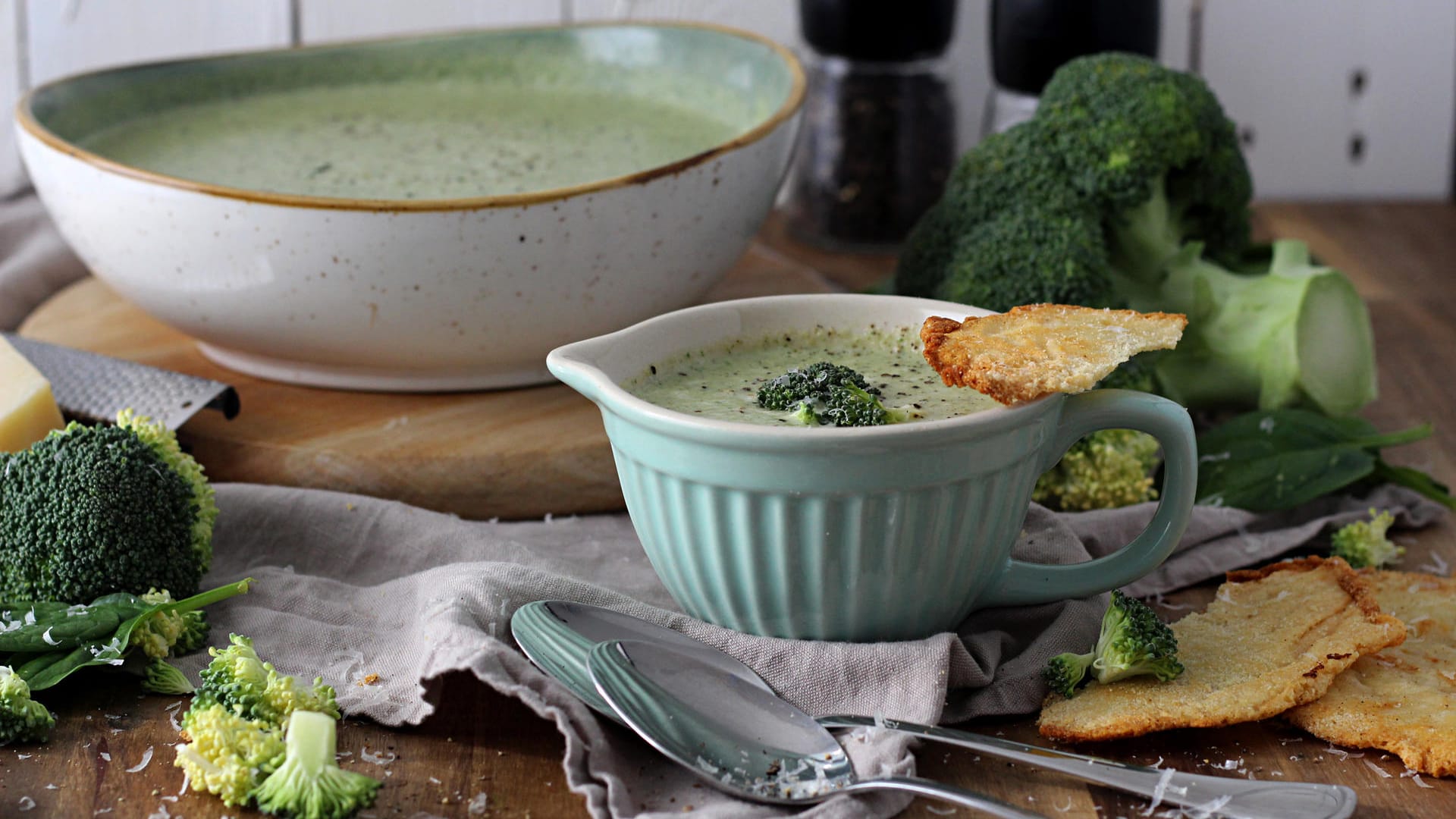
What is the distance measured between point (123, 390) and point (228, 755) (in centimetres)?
64

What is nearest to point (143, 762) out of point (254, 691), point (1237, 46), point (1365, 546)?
point (254, 691)

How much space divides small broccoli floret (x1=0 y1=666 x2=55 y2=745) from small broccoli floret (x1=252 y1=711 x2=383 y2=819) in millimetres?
220

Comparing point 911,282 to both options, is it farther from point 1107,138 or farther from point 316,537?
point 316,537

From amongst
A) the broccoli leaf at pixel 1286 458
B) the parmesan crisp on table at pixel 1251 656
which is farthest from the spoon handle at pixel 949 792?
the broccoli leaf at pixel 1286 458

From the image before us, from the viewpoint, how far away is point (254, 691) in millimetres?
1033

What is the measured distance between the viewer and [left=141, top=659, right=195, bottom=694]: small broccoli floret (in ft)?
3.61

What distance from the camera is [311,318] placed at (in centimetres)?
149

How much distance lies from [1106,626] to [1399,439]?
569 mm

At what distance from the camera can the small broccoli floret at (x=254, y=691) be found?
3.37ft

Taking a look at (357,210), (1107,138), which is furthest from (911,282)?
(357,210)

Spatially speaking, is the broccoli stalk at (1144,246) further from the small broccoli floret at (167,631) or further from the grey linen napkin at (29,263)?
the grey linen napkin at (29,263)

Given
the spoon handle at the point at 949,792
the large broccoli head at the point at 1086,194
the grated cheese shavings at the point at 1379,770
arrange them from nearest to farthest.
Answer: the spoon handle at the point at 949,792 → the grated cheese shavings at the point at 1379,770 → the large broccoli head at the point at 1086,194

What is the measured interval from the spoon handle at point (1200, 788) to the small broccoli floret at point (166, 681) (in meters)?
0.61

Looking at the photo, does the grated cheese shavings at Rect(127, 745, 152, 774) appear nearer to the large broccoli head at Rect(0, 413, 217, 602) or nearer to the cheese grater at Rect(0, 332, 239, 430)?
the large broccoli head at Rect(0, 413, 217, 602)
